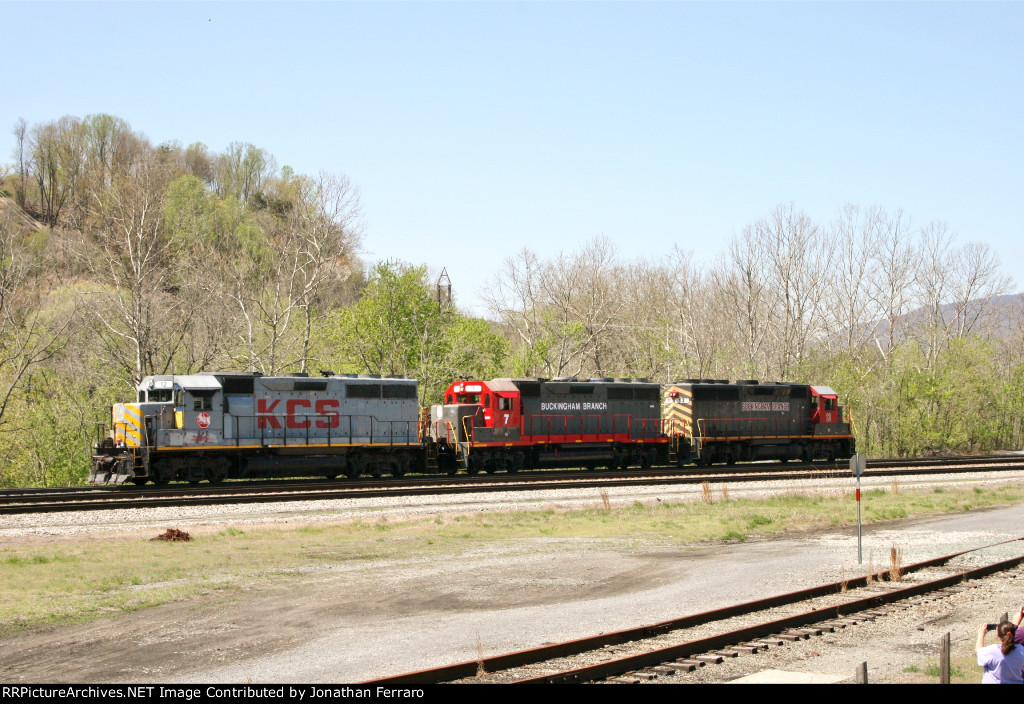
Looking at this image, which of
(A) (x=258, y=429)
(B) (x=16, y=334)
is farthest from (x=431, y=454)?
(B) (x=16, y=334)

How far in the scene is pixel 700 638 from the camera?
32.5 ft

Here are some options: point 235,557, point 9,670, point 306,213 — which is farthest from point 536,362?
point 9,670

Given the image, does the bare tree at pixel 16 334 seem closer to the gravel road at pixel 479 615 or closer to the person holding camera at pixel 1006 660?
the gravel road at pixel 479 615

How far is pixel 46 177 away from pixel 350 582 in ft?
362

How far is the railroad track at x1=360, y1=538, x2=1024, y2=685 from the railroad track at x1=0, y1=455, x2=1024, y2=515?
14.2 metres

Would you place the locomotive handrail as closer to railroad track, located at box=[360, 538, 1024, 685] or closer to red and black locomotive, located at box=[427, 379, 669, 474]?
red and black locomotive, located at box=[427, 379, 669, 474]

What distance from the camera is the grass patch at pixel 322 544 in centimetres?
1251

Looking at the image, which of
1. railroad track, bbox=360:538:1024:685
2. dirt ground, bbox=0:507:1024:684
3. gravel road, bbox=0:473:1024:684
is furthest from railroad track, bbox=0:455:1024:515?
railroad track, bbox=360:538:1024:685

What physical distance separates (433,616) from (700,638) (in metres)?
3.31

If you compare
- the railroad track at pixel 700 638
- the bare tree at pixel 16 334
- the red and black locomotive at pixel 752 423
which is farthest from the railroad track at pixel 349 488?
the railroad track at pixel 700 638

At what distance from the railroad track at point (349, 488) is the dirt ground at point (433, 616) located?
28.9 feet

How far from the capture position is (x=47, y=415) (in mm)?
37125

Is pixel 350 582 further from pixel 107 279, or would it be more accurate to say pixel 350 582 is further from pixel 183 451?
pixel 107 279

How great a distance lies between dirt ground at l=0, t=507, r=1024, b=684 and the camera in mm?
8977
